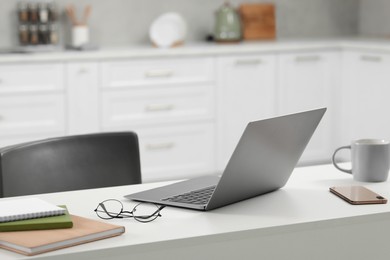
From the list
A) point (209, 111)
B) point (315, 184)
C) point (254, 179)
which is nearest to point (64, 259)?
point (254, 179)

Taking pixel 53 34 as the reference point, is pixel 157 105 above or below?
below

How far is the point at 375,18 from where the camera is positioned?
579 cm

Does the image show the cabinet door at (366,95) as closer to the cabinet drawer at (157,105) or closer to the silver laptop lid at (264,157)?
the cabinet drawer at (157,105)

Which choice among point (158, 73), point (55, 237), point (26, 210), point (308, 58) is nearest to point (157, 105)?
point (158, 73)

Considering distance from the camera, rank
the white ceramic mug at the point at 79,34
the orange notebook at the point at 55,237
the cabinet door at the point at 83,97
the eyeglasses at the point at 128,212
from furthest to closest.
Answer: the white ceramic mug at the point at 79,34 < the cabinet door at the point at 83,97 < the eyeglasses at the point at 128,212 < the orange notebook at the point at 55,237

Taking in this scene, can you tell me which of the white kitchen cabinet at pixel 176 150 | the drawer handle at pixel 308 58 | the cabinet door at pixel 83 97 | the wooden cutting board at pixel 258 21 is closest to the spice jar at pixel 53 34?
the cabinet door at pixel 83 97

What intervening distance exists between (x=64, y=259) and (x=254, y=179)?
517 mm

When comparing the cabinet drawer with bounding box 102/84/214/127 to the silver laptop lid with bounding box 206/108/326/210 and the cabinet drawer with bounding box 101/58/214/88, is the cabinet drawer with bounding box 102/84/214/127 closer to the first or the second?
the cabinet drawer with bounding box 101/58/214/88

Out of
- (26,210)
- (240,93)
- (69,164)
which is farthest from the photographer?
(240,93)

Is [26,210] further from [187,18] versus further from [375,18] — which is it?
[375,18]

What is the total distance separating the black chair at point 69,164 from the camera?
205cm

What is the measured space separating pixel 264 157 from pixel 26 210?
0.52 metres

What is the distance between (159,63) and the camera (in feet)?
15.2

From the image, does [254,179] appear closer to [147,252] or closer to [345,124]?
[147,252]
